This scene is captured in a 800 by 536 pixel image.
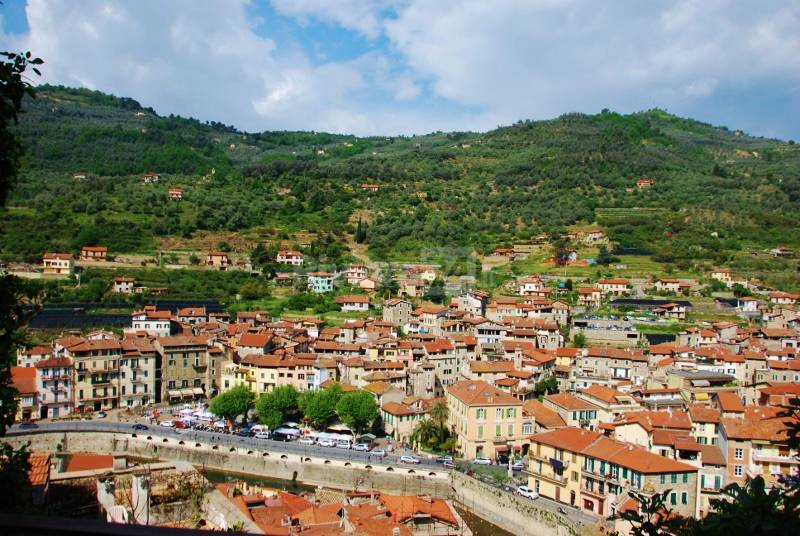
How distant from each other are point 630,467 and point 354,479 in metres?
9.84

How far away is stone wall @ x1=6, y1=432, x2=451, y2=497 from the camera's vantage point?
23.5 metres

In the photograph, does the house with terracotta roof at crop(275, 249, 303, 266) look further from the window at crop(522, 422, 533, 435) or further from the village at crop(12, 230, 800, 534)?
the window at crop(522, 422, 533, 435)

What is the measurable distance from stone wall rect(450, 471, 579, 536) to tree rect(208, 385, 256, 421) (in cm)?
1128

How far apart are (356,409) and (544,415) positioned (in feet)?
24.9

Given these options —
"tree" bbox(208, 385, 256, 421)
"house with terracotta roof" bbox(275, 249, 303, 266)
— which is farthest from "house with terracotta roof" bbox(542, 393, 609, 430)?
"house with terracotta roof" bbox(275, 249, 303, 266)

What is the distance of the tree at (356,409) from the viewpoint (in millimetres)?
27969

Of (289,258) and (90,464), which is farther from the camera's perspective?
(289,258)

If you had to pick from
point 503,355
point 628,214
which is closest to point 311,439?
point 503,355

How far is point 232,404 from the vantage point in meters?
30.0

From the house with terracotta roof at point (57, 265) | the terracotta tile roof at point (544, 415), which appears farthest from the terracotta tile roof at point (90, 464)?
the house with terracotta roof at point (57, 265)

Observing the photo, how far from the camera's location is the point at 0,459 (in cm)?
506

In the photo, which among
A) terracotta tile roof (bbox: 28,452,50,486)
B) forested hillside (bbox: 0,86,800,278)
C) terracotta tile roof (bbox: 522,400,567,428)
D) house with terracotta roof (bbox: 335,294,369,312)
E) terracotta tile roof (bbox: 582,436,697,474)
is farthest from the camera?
forested hillside (bbox: 0,86,800,278)

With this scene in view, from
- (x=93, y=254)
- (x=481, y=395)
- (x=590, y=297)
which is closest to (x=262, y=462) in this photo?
(x=481, y=395)

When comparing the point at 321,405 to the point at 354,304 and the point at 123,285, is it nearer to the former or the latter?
the point at 354,304
